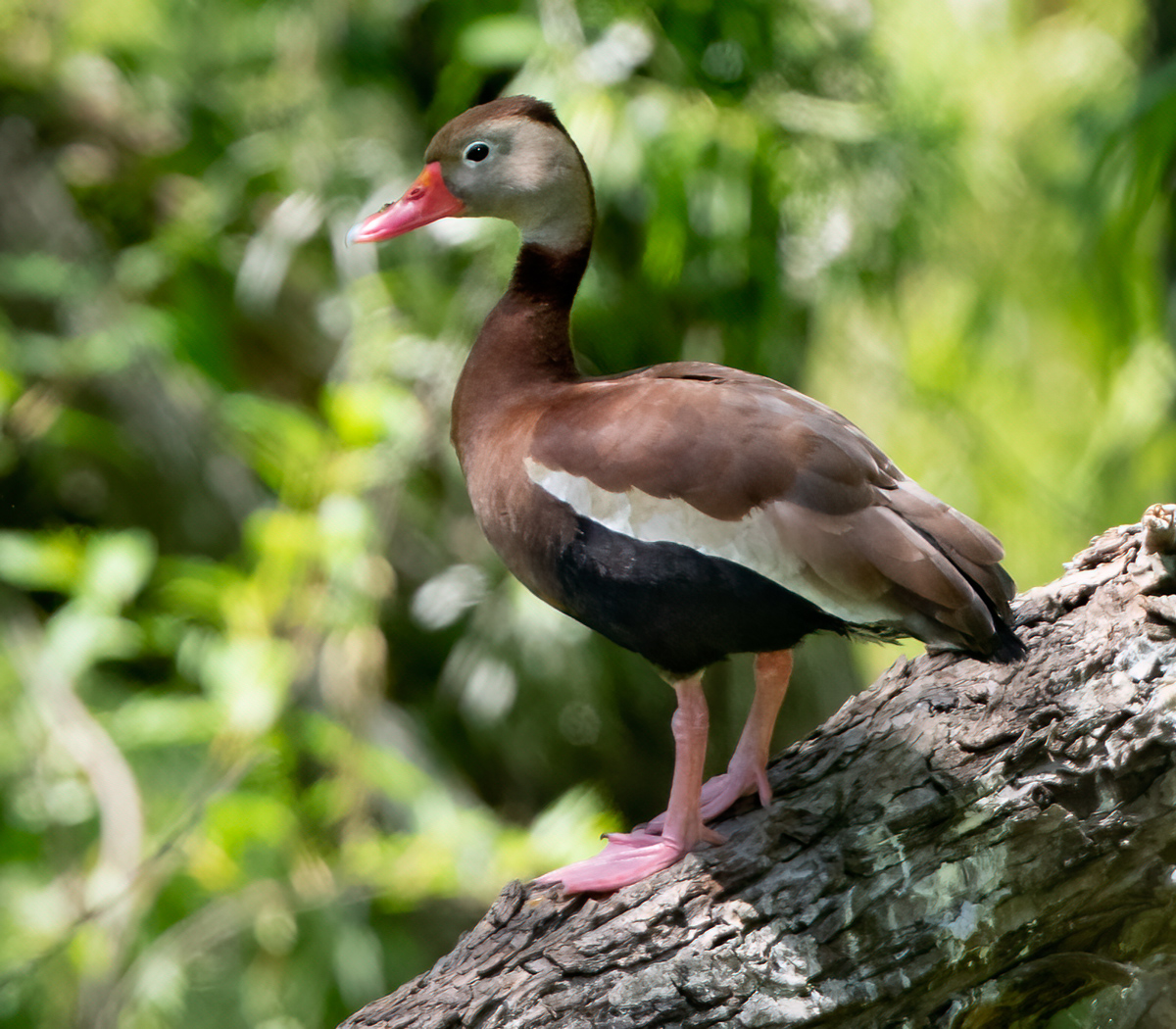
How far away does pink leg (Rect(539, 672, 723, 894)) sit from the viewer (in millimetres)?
1330

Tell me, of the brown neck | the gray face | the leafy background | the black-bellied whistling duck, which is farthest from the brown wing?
the leafy background

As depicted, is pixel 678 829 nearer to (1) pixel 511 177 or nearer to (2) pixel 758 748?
(2) pixel 758 748

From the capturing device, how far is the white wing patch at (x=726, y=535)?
118 centimetres

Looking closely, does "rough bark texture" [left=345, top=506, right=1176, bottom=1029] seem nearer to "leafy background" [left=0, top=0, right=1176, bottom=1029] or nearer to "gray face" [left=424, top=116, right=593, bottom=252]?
"gray face" [left=424, top=116, right=593, bottom=252]

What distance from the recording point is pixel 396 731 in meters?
2.94

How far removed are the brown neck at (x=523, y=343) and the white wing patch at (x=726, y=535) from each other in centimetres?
28

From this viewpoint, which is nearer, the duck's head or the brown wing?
the brown wing

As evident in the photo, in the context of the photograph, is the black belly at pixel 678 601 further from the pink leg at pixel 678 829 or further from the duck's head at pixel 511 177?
the duck's head at pixel 511 177

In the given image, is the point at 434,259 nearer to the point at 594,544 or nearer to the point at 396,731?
the point at 396,731

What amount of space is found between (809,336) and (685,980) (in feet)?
6.89

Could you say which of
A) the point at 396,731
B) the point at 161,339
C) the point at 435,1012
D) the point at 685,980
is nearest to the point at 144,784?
the point at 396,731

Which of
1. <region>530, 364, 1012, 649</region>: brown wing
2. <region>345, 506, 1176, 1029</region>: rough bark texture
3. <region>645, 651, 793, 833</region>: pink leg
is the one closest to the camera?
<region>530, 364, 1012, 649</region>: brown wing

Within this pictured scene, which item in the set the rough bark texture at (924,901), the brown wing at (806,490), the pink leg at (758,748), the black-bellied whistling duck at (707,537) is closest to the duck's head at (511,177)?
the black-bellied whistling duck at (707,537)

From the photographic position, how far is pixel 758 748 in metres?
1.43
